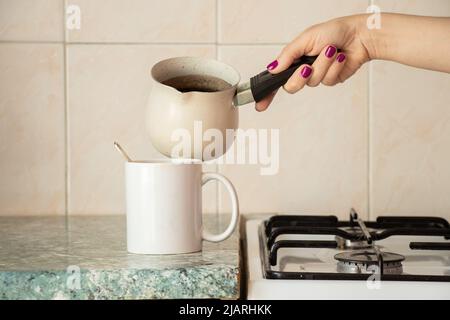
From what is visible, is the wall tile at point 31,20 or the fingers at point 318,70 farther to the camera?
the wall tile at point 31,20

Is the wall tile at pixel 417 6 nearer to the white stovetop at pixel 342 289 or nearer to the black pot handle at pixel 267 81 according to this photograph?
the black pot handle at pixel 267 81

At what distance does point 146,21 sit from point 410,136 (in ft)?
1.66

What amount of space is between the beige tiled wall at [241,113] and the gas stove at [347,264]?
164 mm

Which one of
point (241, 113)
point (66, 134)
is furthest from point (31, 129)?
point (241, 113)

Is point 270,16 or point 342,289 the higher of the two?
point 270,16

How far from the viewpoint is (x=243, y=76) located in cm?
121

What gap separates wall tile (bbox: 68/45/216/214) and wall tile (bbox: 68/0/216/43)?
0.02 meters

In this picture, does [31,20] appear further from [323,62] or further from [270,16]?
[323,62]

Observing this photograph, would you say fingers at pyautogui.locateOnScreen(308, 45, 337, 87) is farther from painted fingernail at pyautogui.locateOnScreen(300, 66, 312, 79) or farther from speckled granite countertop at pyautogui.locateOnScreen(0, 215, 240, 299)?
speckled granite countertop at pyautogui.locateOnScreen(0, 215, 240, 299)

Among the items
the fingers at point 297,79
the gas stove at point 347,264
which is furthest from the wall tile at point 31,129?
the fingers at point 297,79

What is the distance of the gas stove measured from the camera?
0.72 metres

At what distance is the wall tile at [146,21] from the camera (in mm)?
1204

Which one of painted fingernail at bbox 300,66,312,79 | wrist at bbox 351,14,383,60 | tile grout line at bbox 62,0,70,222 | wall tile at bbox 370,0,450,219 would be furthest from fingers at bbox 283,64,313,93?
tile grout line at bbox 62,0,70,222

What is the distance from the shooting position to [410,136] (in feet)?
3.97
